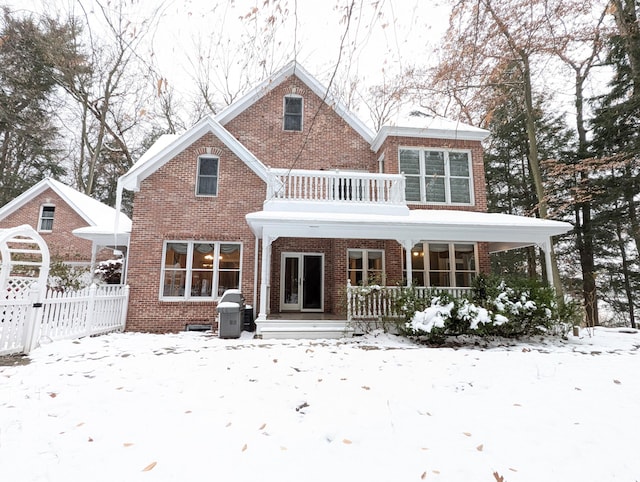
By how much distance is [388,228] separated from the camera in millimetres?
8688

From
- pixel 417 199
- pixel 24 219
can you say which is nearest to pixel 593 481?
pixel 417 199

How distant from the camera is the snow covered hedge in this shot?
733 centimetres

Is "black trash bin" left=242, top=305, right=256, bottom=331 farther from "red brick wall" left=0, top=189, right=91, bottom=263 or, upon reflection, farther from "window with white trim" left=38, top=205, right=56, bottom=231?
"window with white trim" left=38, top=205, right=56, bottom=231

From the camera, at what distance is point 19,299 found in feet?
19.3

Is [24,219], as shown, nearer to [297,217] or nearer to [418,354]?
[297,217]

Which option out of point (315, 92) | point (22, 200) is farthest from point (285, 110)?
point (22, 200)

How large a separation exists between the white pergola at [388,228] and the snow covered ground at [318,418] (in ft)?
11.8

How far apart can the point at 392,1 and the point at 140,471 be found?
4.63 meters

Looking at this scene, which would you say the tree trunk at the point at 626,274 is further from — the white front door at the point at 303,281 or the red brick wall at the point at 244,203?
the white front door at the point at 303,281

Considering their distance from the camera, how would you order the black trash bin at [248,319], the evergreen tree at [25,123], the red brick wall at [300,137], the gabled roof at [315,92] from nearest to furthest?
the black trash bin at [248,319] < the gabled roof at [315,92] < the red brick wall at [300,137] < the evergreen tree at [25,123]

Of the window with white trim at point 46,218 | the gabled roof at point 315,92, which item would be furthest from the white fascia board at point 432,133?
the window with white trim at point 46,218

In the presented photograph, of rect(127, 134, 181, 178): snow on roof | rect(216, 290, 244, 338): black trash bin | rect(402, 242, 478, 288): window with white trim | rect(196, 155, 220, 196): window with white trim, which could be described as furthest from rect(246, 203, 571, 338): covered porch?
rect(127, 134, 181, 178): snow on roof

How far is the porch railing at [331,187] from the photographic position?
9555 mm

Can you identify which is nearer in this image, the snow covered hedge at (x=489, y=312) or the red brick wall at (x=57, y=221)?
the snow covered hedge at (x=489, y=312)
